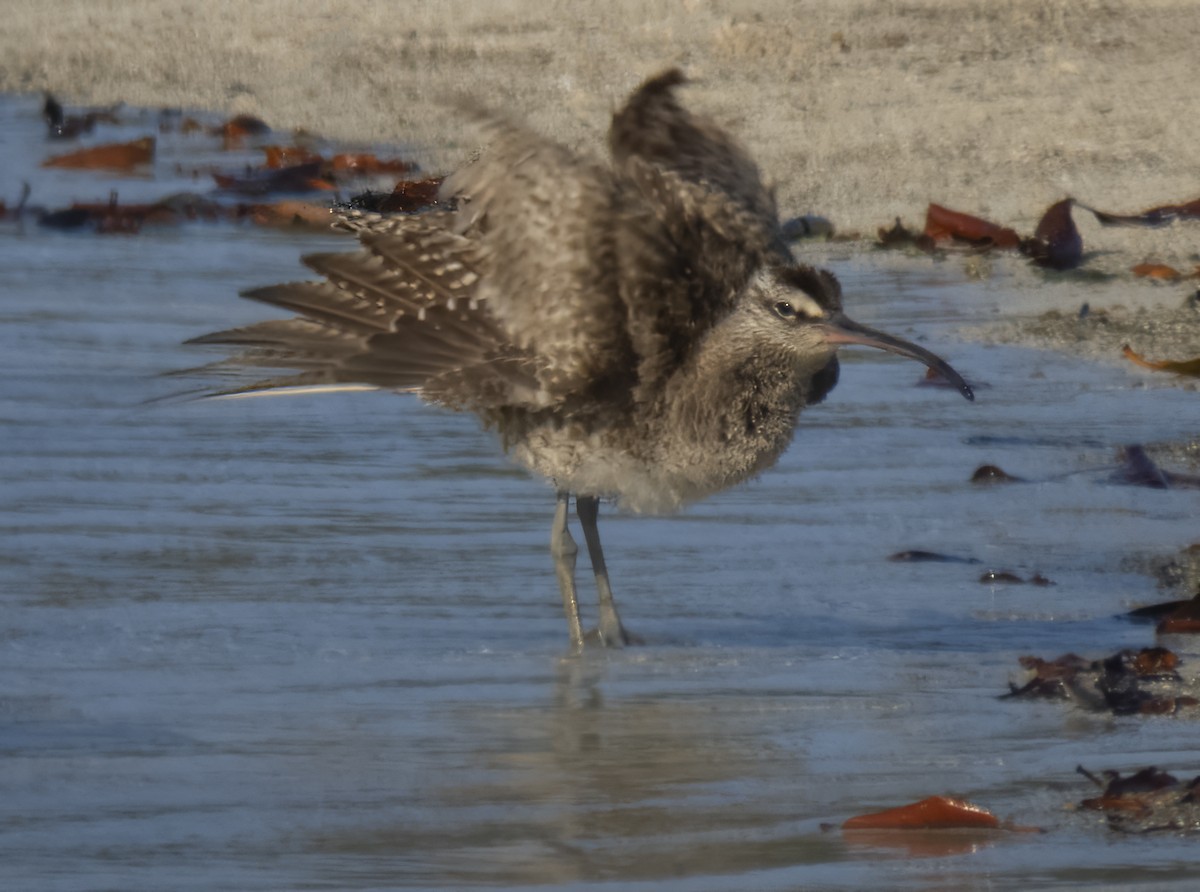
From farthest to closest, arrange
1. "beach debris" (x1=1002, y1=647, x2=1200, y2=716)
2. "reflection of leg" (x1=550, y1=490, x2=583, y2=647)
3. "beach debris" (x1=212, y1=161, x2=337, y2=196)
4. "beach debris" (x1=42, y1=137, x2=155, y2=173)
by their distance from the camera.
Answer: "beach debris" (x1=42, y1=137, x2=155, y2=173), "beach debris" (x1=212, y1=161, x2=337, y2=196), "reflection of leg" (x1=550, y1=490, x2=583, y2=647), "beach debris" (x1=1002, y1=647, x2=1200, y2=716)

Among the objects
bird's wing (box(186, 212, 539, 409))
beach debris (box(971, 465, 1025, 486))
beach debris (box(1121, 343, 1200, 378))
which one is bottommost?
beach debris (box(971, 465, 1025, 486))

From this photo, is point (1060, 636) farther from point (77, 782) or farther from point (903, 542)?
point (77, 782)

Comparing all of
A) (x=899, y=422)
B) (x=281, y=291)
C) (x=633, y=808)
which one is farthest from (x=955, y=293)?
(x=633, y=808)

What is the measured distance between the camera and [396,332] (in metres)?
6.64

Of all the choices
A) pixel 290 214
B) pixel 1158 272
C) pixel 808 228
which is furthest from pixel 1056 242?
pixel 290 214

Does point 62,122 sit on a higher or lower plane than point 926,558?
higher

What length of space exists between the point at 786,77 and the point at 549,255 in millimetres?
7758

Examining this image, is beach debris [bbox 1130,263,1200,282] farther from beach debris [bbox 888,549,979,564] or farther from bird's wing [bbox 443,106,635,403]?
bird's wing [bbox 443,106,635,403]

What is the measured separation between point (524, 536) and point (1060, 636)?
1.84 m

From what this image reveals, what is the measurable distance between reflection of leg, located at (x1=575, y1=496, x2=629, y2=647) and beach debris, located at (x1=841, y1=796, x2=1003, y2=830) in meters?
1.63

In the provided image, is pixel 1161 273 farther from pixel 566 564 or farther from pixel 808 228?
pixel 566 564

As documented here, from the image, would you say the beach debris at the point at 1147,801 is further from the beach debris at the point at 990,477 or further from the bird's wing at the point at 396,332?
the beach debris at the point at 990,477

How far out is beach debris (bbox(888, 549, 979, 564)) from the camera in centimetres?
664

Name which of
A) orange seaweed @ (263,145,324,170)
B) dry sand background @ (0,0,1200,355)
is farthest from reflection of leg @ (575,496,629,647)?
orange seaweed @ (263,145,324,170)
